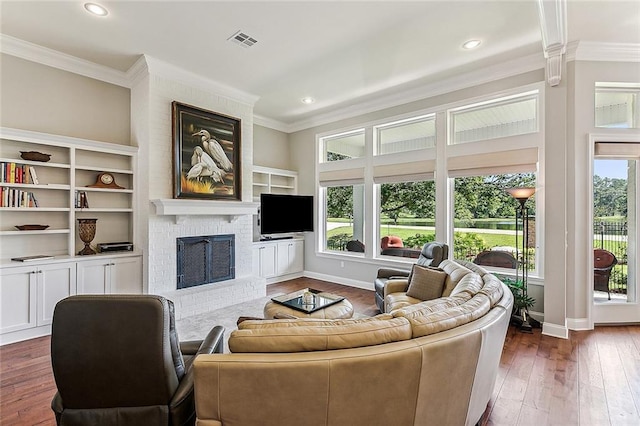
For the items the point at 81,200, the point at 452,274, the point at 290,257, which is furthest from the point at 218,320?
the point at 452,274

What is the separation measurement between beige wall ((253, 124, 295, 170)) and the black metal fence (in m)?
5.36

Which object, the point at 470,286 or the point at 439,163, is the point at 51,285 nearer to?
the point at 470,286

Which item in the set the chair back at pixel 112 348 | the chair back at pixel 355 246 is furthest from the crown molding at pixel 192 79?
the chair back at pixel 112 348

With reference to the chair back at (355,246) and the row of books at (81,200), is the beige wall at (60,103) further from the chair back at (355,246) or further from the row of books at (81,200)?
the chair back at (355,246)

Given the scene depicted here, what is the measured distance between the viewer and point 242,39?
11.4 feet

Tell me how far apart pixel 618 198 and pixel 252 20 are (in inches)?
191

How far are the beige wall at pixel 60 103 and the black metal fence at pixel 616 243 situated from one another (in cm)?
649

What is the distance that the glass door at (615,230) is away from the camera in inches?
146

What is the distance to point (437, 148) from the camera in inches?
184

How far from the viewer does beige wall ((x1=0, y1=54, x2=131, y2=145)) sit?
349 cm

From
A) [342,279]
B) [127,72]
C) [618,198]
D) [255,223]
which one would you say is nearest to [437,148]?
[618,198]

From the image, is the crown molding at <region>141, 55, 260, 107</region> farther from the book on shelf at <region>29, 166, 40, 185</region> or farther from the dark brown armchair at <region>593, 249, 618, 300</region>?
the dark brown armchair at <region>593, 249, 618, 300</region>

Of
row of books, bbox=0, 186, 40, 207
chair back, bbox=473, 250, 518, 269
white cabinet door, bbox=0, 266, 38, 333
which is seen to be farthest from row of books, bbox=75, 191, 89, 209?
chair back, bbox=473, 250, 518, 269

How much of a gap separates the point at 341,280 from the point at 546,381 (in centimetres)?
372
